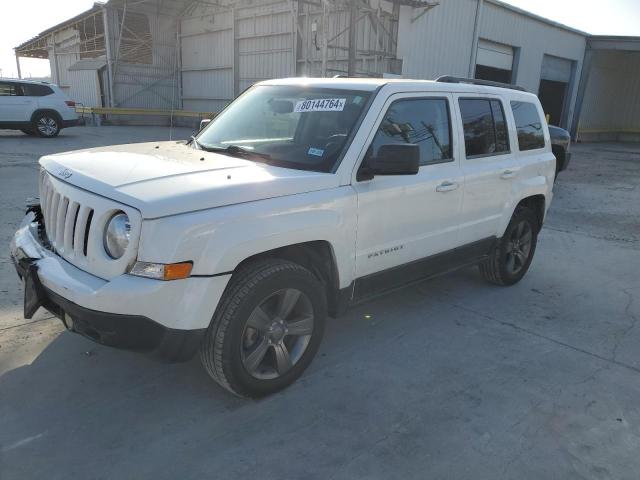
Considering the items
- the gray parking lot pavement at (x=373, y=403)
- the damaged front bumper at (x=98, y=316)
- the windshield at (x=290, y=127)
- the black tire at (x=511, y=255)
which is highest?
the windshield at (x=290, y=127)

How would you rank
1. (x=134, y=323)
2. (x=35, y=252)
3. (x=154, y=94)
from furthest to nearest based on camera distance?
(x=154, y=94), (x=35, y=252), (x=134, y=323)

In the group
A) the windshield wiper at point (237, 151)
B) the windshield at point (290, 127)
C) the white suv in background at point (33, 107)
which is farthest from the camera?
the white suv in background at point (33, 107)

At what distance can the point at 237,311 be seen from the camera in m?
2.71

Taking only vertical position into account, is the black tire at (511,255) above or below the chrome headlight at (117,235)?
below

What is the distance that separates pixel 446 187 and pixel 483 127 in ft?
2.84

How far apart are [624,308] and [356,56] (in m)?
14.0

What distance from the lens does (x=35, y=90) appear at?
51.2 ft

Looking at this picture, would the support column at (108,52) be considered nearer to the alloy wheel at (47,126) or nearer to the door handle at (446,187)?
the alloy wheel at (47,126)

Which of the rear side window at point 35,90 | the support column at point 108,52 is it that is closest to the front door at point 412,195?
the rear side window at point 35,90

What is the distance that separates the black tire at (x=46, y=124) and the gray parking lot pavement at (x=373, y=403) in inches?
521

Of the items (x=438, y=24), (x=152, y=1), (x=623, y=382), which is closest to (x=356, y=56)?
(x=438, y=24)

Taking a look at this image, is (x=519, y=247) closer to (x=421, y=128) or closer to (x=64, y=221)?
(x=421, y=128)

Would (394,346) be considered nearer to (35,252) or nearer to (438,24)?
(35,252)

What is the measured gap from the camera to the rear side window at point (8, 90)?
600 inches
